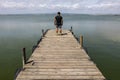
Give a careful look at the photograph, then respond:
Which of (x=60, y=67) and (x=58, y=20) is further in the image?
(x=58, y=20)

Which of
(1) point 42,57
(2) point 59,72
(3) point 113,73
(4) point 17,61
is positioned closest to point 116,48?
(3) point 113,73

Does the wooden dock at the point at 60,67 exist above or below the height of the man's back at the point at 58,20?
below

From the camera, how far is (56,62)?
1116 centimetres

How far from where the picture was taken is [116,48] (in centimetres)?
2347

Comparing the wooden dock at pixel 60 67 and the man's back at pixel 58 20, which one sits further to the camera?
the man's back at pixel 58 20

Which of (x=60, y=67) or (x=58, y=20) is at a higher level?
(x=58, y=20)

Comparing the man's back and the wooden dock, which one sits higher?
the man's back

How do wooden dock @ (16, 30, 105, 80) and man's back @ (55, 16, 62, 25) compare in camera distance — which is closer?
wooden dock @ (16, 30, 105, 80)

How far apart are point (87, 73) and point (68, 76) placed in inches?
40.1

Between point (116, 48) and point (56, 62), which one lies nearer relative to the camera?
point (56, 62)

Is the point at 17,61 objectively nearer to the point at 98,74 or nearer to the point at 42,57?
the point at 42,57

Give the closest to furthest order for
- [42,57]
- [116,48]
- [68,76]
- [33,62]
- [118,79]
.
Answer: [68,76], [33,62], [42,57], [118,79], [116,48]

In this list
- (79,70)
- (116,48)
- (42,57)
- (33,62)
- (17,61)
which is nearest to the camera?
(79,70)

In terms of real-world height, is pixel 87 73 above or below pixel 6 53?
above
